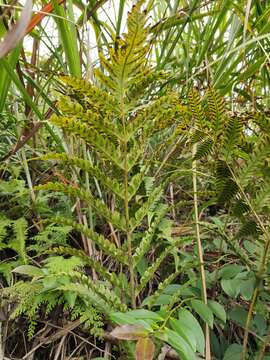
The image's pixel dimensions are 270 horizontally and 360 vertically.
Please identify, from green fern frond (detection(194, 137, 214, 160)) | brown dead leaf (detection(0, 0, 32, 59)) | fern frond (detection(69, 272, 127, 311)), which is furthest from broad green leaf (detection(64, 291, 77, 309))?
brown dead leaf (detection(0, 0, 32, 59))

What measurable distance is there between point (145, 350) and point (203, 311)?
0.86ft

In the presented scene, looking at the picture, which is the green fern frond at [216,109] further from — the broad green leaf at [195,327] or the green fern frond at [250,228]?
the broad green leaf at [195,327]

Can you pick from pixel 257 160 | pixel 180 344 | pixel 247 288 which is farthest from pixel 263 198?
pixel 180 344

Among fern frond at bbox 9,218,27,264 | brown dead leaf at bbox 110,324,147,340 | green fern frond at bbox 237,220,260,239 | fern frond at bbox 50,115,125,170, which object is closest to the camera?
brown dead leaf at bbox 110,324,147,340

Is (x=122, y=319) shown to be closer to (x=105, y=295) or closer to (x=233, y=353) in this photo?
(x=105, y=295)

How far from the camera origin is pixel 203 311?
0.74m

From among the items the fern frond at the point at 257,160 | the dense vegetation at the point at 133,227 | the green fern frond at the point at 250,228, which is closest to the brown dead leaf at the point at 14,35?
the dense vegetation at the point at 133,227

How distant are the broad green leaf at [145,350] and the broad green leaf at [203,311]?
238 mm

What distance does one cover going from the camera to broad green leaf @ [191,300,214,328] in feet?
2.36

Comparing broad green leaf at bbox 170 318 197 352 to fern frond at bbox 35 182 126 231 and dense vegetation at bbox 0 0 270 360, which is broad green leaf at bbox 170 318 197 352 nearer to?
dense vegetation at bbox 0 0 270 360

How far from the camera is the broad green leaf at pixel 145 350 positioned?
0.49 metres

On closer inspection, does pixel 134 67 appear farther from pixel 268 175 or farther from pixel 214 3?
pixel 214 3

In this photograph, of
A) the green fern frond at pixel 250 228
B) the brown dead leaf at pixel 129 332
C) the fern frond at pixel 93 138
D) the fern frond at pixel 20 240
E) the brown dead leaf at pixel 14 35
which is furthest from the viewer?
the fern frond at pixel 20 240

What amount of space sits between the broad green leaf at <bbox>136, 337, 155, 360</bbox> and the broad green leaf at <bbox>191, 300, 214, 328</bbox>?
238mm
